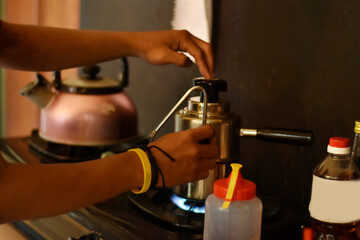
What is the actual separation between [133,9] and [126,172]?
89cm

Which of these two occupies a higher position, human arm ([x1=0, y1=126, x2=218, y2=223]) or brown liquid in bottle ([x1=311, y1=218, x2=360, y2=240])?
human arm ([x1=0, y1=126, x2=218, y2=223])

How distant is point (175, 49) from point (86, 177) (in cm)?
41

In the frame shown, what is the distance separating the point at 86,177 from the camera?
80 cm

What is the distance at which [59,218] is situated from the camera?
1.02 m

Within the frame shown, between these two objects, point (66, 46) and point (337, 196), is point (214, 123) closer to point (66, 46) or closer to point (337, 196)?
point (337, 196)

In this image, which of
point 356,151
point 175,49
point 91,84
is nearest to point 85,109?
point 91,84

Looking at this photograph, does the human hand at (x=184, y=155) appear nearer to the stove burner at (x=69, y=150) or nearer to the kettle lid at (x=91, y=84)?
the stove burner at (x=69, y=150)

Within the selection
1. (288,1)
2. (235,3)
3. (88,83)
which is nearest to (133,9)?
(88,83)

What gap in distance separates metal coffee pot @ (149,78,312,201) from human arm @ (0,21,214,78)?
159mm

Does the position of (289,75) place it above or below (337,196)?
above

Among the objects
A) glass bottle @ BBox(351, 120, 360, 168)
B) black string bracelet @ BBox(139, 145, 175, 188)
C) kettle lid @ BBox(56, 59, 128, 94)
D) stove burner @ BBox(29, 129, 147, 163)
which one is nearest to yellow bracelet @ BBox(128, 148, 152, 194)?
black string bracelet @ BBox(139, 145, 175, 188)

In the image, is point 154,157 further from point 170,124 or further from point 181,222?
point 170,124

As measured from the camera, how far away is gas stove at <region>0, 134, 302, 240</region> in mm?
923

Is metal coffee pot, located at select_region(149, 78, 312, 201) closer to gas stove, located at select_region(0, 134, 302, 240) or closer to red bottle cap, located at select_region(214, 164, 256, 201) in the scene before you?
gas stove, located at select_region(0, 134, 302, 240)
